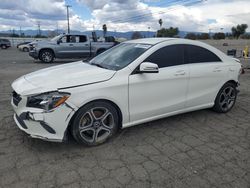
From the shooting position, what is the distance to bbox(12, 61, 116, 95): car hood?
2846 millimetres

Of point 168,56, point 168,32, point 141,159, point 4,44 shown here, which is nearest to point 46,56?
point 168,56

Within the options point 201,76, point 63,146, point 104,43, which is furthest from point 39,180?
point 104,43

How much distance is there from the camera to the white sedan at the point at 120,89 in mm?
2812

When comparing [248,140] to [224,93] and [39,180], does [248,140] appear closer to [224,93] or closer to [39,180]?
[224,93]

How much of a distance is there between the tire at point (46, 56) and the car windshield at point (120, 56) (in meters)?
10.5

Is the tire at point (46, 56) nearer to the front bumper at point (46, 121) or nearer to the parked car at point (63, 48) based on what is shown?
the parked car at point (63, 48)

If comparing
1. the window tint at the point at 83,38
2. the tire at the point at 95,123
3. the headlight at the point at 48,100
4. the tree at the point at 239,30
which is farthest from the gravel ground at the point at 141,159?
the tree at the point at 239,30

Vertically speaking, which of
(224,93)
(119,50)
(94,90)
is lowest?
(224,93)

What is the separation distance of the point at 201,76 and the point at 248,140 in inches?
52.1

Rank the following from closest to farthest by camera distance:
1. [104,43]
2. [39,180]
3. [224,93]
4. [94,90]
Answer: [39,180] < [94,90] < [224,93] < [104,43]

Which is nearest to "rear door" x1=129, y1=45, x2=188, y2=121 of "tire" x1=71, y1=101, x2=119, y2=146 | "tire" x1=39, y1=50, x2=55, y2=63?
"tire" x1=71, y1=101, x2=119, y2=146

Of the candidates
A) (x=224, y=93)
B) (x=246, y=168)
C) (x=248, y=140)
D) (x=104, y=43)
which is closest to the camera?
(x=246, y=168)

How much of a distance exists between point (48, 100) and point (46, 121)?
0.88 feet

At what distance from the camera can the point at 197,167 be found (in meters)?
2.76
